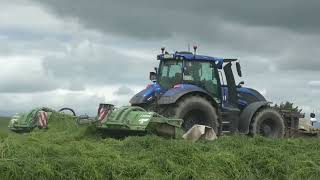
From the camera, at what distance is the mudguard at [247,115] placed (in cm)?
1638

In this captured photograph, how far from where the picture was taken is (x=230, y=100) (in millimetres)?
16844

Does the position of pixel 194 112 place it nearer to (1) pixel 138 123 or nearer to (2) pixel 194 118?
(2) pixel 194 118

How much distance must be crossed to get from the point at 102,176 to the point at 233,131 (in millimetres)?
7516

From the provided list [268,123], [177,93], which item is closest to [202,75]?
[177,93]

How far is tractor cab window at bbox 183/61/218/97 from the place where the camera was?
15867 mm

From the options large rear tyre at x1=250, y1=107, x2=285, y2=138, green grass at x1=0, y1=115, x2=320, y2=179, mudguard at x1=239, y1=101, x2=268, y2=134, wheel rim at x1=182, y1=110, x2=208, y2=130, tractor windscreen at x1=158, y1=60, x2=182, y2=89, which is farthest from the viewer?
large rear tyre at x1=250, y1=107, x2=285, y2=138

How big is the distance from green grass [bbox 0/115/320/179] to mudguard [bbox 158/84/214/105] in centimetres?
238

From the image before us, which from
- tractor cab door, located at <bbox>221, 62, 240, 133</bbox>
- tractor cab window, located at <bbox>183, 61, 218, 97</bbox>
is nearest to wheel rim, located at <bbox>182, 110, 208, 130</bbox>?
tractor cab window, located at <bbox>183, 61, 218, 97</bbox>

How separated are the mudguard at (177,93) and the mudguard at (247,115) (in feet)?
6.22

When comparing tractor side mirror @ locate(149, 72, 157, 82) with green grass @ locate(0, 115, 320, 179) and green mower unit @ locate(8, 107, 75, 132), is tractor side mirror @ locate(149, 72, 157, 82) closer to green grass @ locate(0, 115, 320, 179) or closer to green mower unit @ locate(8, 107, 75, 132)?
green mower unit @ locate(8, 107, 75, 132)

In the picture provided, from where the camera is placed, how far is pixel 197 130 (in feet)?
43.0

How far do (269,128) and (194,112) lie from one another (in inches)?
127

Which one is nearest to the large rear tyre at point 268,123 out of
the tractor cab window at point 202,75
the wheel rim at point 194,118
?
the tractor cab window at point 202,75

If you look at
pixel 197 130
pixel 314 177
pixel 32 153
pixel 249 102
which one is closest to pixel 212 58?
pixel 249 102
